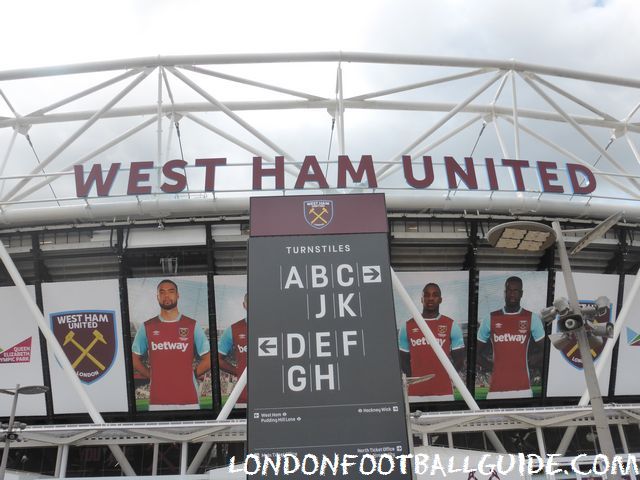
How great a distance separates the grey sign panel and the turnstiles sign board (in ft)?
0.06

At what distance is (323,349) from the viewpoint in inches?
442

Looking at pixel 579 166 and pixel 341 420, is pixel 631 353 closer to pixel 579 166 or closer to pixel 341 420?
pixel 579 166

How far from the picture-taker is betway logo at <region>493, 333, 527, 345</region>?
26562 millimetres

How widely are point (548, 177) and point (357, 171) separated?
27.7 feet

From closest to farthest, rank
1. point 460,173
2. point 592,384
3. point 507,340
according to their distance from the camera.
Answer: point 592,384, point 460,173, point 507,340

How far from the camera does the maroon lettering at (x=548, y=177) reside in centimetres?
2552

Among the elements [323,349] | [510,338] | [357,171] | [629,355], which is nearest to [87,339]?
[357,171]

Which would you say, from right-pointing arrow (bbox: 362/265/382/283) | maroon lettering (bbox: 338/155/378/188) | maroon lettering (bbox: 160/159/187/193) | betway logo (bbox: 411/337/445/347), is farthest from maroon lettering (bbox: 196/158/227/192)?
right-pointing arrow (bbox: 362/265/382/283)

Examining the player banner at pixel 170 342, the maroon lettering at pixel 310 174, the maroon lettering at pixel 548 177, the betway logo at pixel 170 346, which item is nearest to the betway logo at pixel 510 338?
the maroon lettering at pixel 548 177

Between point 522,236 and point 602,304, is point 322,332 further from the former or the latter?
point 602,304

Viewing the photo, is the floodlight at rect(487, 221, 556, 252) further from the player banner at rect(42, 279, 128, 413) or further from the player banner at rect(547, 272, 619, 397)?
the player banner at rect(42, 279, 128, 413)

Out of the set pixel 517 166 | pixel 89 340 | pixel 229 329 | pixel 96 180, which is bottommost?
pixel 89 340

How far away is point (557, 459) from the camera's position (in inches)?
963

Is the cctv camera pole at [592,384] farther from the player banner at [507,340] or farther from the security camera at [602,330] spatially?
the player banner at [507,340]
